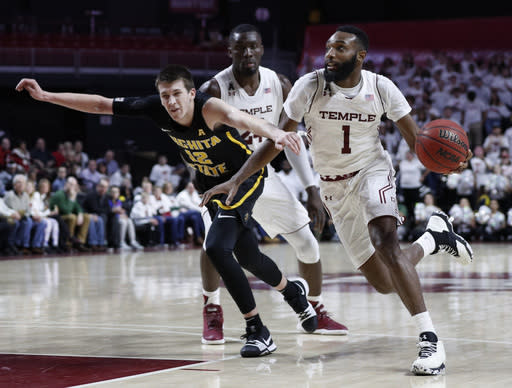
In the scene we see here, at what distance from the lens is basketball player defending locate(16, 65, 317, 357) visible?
521 centimetres

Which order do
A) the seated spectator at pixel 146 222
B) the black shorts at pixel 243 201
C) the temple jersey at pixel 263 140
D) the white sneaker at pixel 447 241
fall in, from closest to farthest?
the black shorts at pixel 243 201, the white sneaker at pixel 447 241, the temple jersey at pixel 263 140, the seated spectator at pixel 146 222

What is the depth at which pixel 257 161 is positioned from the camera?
5.07m

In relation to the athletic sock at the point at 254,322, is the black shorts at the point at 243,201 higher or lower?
higher

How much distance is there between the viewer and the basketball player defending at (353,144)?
515cm

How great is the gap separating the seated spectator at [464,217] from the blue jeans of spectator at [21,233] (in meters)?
8.28

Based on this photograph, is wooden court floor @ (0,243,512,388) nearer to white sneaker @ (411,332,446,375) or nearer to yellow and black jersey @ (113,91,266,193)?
white sneaker @ (411,332,446,375)

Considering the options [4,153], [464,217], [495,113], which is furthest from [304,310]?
[495,113]

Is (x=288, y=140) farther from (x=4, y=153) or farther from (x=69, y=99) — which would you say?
(x=4, y=153)

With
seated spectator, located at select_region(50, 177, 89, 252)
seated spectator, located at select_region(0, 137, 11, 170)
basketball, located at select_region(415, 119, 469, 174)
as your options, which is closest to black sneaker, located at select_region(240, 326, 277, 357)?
basketball, located at select_region(415, 119, 469, 174)

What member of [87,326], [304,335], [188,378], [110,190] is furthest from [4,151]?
[188,378]

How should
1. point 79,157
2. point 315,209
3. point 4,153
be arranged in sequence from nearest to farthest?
point 315,209
point 4,153
point 79,157

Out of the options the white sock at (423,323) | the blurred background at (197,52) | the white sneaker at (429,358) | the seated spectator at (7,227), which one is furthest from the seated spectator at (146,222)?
the white sneaker at (429,358)

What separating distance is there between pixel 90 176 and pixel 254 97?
12.0 meters

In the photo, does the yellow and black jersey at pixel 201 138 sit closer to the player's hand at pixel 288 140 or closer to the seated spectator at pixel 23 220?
the player's hand at pixel 288 140
